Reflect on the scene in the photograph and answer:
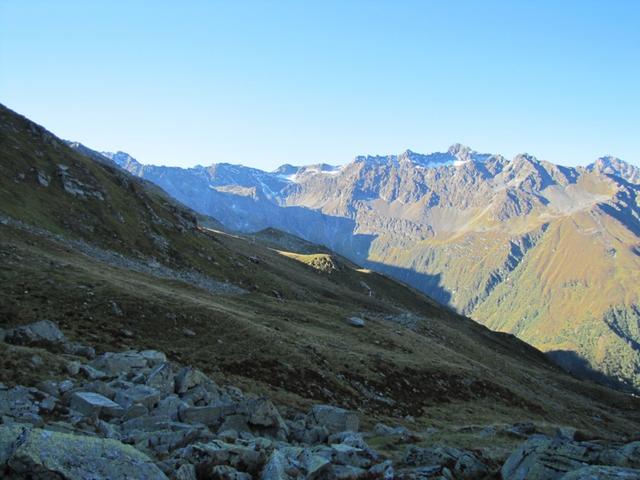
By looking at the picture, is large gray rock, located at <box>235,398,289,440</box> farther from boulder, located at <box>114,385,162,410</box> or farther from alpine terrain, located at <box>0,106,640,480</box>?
boulder, located at <box>114,385,162,410</box>

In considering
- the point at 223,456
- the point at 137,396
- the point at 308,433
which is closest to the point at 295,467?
the point at 223,456

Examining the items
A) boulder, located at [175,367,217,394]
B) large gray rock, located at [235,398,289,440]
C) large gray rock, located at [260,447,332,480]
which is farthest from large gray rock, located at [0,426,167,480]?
boulder, located at [175,367,217,394]

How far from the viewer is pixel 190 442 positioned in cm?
1820

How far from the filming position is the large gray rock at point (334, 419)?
28.2m

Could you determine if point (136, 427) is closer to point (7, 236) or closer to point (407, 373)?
point (407, 373)

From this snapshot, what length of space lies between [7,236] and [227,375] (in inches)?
1538

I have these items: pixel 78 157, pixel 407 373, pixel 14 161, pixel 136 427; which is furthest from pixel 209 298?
pixel 78 157

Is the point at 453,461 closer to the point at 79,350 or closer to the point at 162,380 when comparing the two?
the point at 162,380

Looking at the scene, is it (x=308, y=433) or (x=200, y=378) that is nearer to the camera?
(x=308, y=433)

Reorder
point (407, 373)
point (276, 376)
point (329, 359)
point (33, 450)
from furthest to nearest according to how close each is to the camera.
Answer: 1. point (407, 373)
2. point (329, 359)
3. point (276, 376)
4. point (33, 450)

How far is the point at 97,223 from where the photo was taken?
3469 inches

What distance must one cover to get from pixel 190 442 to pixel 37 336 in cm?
1844

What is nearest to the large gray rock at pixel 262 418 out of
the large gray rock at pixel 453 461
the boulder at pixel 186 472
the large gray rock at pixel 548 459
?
the large gray rock at pixel 453 461

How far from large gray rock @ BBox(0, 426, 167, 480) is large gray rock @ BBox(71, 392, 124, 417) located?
7.40 m
